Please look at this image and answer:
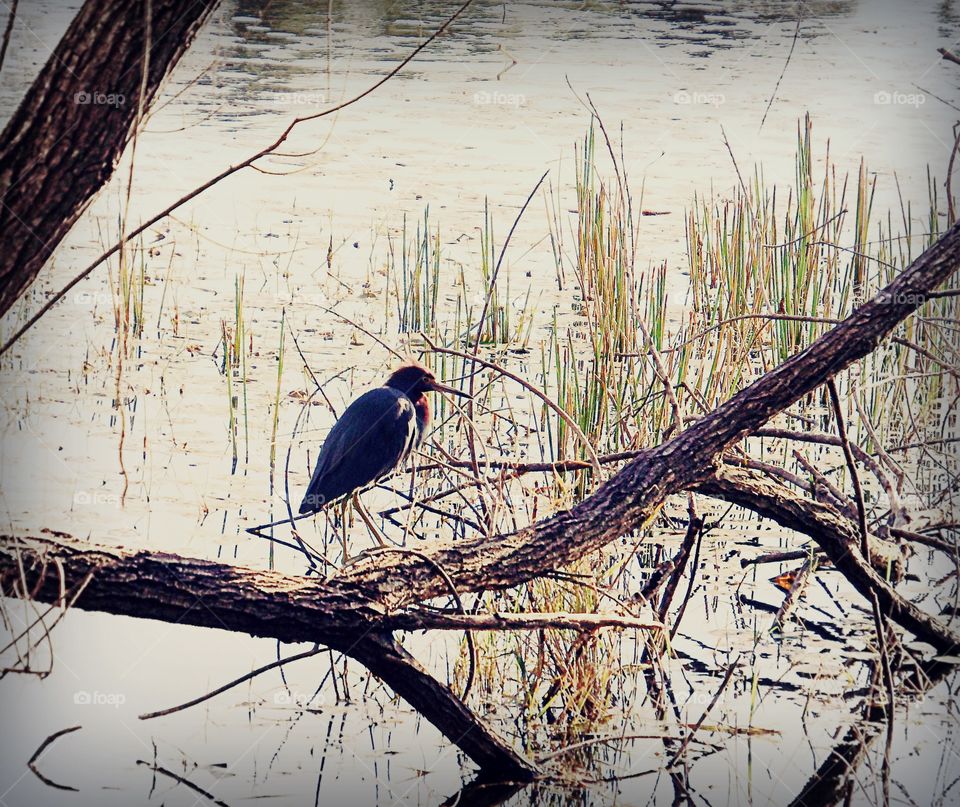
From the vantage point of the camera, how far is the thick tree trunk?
2125 mm

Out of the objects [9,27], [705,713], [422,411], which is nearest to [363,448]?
[422,411]

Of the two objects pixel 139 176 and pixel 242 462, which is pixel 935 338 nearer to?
pixel 242 462

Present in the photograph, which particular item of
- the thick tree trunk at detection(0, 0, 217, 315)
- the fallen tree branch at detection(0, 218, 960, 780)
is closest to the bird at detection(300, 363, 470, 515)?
the fallen tree branch at detection(0, 218, 960, 780)

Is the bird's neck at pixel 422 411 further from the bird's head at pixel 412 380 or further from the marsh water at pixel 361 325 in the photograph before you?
the marsh water at pixel 361 325

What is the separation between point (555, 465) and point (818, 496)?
0.89 meters

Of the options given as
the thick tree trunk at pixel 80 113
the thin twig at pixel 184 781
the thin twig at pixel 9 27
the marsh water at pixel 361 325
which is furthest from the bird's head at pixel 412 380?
the thin twig at pixel 9 27

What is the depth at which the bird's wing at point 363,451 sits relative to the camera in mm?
3861

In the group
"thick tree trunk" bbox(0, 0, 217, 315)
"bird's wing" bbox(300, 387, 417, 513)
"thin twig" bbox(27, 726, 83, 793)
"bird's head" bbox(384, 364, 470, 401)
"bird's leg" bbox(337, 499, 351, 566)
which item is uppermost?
"thick tree trunk" bbox(0, 0, 217, 315)

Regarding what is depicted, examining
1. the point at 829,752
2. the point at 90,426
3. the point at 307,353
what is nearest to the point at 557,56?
the point at 307,353

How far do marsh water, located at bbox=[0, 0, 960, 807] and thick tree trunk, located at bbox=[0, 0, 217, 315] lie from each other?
19 cm

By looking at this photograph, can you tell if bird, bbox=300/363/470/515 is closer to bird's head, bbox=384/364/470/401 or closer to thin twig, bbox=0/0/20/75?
bird's head, bbox=384/364/470/401

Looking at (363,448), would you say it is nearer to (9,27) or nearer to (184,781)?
(184,781)

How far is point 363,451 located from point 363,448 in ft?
0.03

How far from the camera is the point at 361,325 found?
5578 mm
